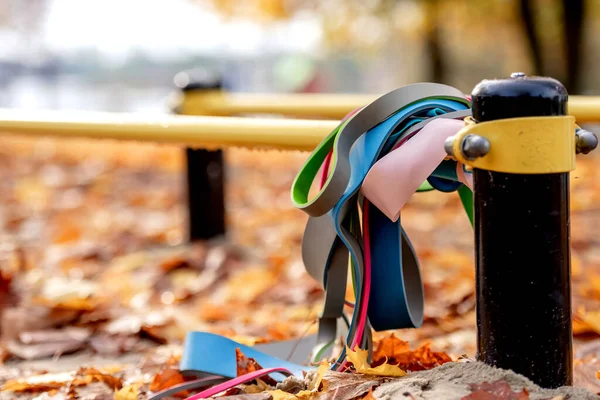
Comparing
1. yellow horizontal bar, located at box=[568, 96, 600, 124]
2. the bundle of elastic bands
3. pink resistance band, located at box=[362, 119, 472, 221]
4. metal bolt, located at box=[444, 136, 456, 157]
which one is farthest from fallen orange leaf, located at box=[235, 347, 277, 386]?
yellow horizontal bar, located at box=[568, 96, 600, 124]

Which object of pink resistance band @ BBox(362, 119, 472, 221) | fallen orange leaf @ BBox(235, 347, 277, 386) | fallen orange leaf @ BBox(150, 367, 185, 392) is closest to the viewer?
pink resistance band @ BBox(362, 119, 472, 221)

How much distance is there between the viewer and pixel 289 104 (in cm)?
255

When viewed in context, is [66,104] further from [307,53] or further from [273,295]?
[273,295]

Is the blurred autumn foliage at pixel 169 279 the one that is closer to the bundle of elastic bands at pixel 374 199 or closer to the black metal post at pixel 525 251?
the bundle of elastic bands at pixel 374 199

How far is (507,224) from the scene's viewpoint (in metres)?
0.96

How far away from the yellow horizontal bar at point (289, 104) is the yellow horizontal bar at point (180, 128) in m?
0.59

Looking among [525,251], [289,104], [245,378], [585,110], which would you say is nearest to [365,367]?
[245,378]

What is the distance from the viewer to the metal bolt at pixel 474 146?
0.93m

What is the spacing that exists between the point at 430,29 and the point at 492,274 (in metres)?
10.8

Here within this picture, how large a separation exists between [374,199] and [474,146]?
0.22 m

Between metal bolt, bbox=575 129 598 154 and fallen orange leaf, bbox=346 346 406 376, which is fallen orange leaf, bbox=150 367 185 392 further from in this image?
metal bolt, bbox=575 129 598 154

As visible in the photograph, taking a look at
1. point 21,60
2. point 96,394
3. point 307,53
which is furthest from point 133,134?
point 307,53

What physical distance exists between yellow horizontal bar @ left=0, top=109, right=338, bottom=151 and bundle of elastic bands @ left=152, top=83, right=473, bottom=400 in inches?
10.1

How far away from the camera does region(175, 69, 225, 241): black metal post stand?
299cm
